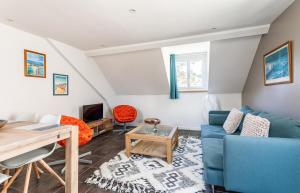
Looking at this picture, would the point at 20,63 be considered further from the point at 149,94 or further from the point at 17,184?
the point at 149,94

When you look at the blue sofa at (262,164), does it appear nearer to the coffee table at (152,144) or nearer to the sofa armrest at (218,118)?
the coffee table at (152,144)

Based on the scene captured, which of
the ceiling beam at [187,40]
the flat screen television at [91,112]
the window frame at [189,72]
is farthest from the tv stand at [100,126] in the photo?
the window frame at [189,72]

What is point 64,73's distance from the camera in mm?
3484

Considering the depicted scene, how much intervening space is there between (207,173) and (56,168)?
2128 millimetres

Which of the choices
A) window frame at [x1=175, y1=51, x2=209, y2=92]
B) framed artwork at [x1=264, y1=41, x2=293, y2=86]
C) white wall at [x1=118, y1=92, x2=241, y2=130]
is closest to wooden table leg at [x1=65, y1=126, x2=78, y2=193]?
framed artwork at [x1=264, y1=41, x2=293, y2=86]

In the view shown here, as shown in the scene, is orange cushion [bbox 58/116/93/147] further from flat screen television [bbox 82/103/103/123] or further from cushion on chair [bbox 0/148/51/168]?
flat screen television [bbox 82/103/103/123]

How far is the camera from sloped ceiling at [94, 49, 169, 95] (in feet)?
12.5

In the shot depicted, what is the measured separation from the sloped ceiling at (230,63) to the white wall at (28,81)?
3.27 meters

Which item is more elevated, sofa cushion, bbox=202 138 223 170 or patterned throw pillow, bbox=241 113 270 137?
patterned throw pillow, bbox=241 113 270 137

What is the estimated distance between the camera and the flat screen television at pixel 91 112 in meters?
3.76

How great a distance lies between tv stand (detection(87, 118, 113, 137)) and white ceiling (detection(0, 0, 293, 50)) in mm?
2001

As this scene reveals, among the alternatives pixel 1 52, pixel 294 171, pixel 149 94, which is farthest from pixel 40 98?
pixel 294 171

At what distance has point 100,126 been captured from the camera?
412 centimetres

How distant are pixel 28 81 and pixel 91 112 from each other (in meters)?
1.52
